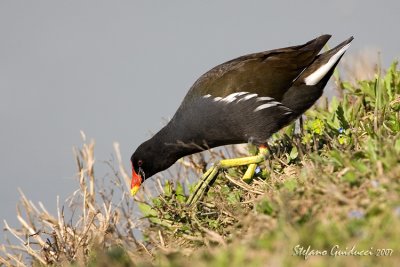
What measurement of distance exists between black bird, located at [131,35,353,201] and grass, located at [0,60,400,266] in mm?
330

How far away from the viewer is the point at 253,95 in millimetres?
5797

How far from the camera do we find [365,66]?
8.72 metres

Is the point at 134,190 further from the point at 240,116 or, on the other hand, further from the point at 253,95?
the point at 253,95

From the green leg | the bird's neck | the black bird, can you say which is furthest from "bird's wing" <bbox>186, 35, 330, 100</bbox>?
the green leg

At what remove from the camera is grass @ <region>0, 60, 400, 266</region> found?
9.79ft

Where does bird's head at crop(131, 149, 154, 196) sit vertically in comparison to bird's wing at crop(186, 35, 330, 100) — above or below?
below

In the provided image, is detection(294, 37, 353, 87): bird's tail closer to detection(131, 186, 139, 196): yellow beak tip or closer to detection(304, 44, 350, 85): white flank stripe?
detection(304, 44, 350, 85): white flank stripe

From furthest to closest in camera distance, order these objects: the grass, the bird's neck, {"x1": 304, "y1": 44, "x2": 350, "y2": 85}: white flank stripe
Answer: the bird's neck → {"x1": 304, "y1": 44, "x2": 350, "y2": 85}: white flank stripe → the grass

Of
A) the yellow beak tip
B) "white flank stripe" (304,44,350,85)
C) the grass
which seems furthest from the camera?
the yellow beak tip

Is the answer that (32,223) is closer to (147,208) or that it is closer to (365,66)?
(147,208)

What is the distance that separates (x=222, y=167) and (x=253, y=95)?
72 cm

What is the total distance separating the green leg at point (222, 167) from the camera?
563cm

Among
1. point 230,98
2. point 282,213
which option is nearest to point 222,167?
point 230,98

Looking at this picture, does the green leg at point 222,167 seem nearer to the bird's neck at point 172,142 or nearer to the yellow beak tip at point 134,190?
the bird's neck at point 172,142
